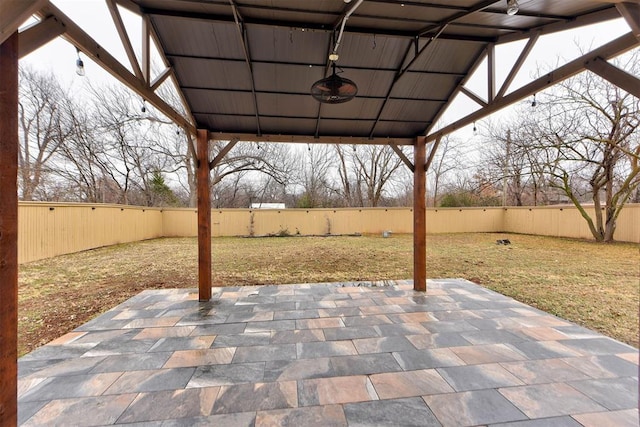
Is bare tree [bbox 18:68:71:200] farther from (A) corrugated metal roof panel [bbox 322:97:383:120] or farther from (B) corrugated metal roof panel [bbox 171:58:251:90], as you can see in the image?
(A) corrugated metal roof panel [bbox 322:97:383:120]

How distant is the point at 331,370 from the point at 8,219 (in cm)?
216

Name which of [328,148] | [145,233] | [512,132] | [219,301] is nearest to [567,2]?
[219,301]

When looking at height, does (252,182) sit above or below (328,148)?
below

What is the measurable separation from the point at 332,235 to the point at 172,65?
1027cm

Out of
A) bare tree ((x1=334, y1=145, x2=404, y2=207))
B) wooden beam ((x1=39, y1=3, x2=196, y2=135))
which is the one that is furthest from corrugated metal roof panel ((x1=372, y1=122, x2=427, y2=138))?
bare tree ((x1=334, y1=145, x2=404, y2=207))

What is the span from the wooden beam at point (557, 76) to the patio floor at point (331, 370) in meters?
2.38

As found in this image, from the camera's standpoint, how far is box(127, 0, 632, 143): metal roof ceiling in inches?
94.3

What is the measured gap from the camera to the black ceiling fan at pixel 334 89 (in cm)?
256

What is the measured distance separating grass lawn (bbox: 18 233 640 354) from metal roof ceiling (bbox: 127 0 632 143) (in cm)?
292

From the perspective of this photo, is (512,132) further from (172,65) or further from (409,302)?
(172,65)

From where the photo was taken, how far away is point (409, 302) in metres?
3.47

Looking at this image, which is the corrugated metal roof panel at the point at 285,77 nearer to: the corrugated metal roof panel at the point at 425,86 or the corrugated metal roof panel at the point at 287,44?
the corrugated metal roof panel at the point at 287,44

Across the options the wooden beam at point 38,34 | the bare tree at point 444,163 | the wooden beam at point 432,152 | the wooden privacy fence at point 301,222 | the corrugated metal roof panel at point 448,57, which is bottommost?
the wooden privacy fence at point 301,222

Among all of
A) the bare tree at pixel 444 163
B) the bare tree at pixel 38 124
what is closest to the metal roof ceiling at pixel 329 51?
the bare tree at pixel 38 124
